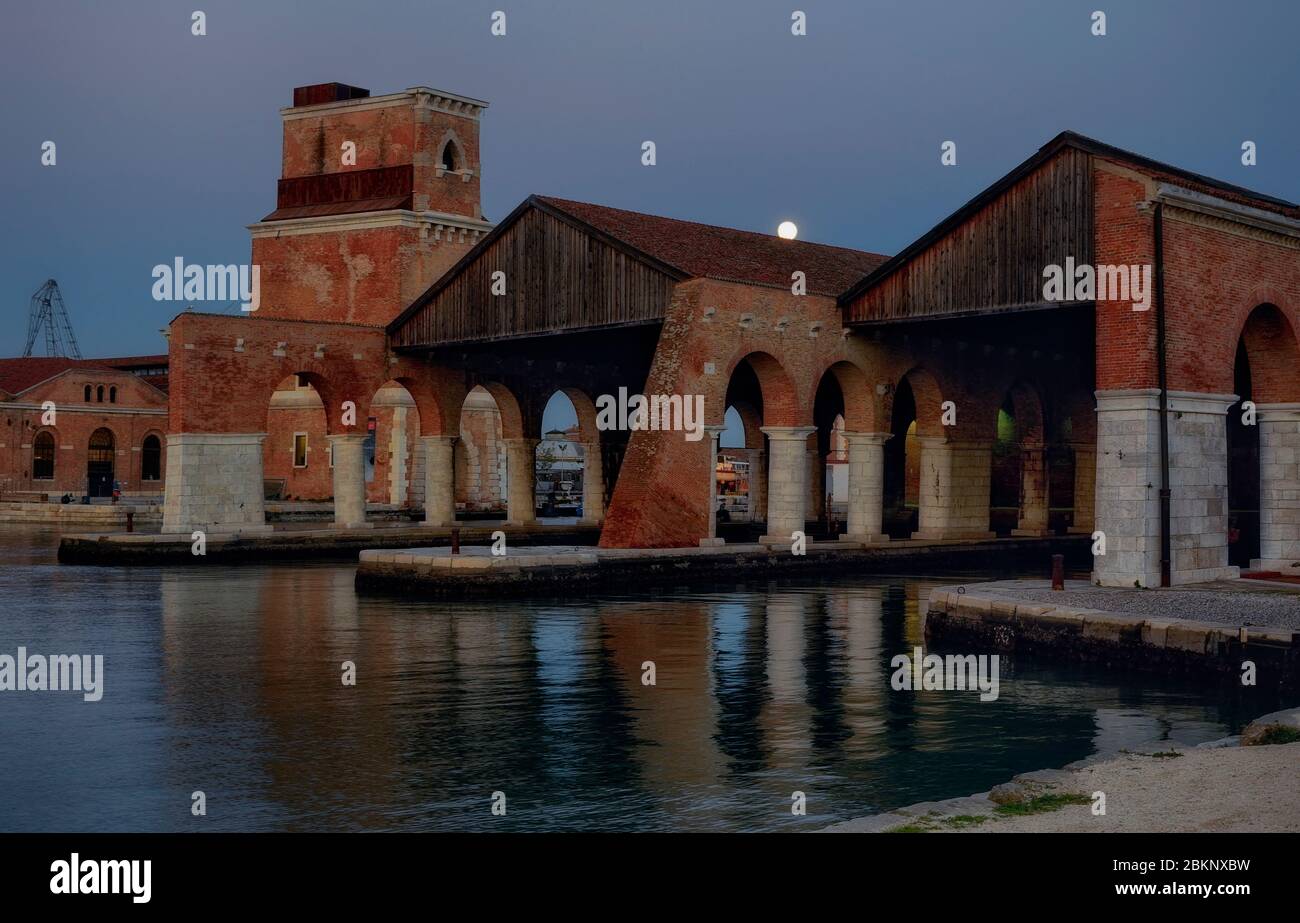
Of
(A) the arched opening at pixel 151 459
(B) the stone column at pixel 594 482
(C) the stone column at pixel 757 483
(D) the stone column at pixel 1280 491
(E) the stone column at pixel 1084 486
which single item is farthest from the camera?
(A) the arched opening at pixel 151 459

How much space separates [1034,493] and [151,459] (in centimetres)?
4688

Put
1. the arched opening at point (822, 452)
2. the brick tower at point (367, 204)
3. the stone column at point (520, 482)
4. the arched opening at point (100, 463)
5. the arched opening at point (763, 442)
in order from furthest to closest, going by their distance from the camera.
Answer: the arched opening at point (100, 463) < the brick tower at point (367, 204) < the arched opening at point (822, 452) < the stone column at point (520, 482) < the arched opening at point (763, 442)

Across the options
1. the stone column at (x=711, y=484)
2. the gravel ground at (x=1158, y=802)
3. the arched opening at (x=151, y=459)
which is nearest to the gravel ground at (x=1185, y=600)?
the gravel ground at (x=1158, y=802)

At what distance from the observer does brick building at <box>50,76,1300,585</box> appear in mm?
23391

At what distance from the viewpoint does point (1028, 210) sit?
2759cm

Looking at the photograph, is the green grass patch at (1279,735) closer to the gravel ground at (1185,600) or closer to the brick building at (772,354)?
the gravel ground at (1185,600)

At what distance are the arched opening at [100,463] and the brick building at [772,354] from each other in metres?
17.6

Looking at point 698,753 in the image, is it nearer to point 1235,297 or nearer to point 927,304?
point 1235,297

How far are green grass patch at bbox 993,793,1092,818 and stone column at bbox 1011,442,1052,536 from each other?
32.1m

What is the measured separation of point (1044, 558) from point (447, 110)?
89.5ft

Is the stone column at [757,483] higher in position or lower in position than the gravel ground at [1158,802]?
higher

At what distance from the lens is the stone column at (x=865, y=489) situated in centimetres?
3600

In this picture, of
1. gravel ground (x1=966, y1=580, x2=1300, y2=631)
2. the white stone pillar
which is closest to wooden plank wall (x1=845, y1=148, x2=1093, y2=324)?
the white stone pillar
